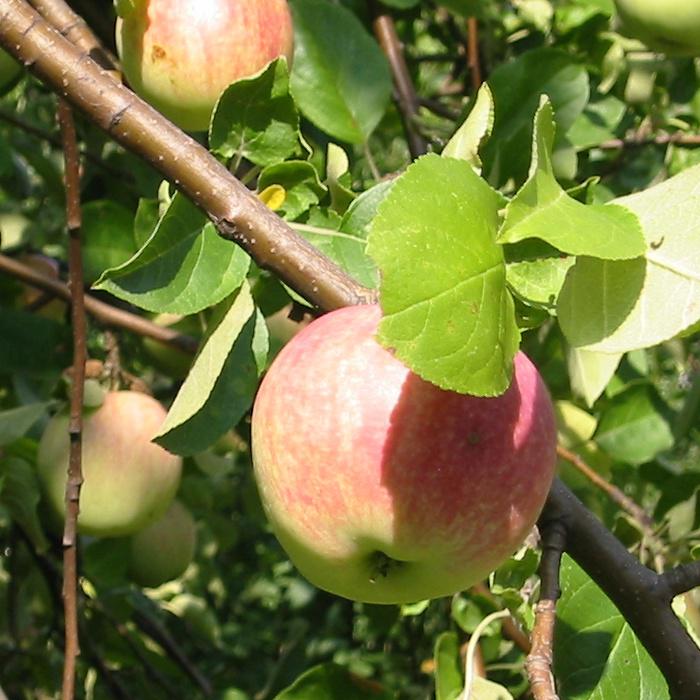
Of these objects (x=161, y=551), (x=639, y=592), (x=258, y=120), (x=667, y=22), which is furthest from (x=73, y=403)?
(x=667, y=22)

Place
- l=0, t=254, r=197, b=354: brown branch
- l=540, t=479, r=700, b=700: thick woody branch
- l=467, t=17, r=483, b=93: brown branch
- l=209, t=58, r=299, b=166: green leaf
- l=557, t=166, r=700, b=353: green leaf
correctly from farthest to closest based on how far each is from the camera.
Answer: l=467, t=17, r=483, b=93: brown branch, l=0, t=254, r=197, b=354: brown branch, l=209, t=58, r=299, b=166: green leaf, l=540, t=479, r=700, b=700: thick woody branch, l=557, t=166, r=700, b=353: green leaf

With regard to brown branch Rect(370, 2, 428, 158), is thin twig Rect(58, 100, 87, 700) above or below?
above

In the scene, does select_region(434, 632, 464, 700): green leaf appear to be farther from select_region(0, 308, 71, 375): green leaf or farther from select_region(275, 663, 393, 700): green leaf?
select_region(0, 308, 71, 375): green leaf

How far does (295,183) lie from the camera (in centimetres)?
97

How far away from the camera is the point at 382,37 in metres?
1.61

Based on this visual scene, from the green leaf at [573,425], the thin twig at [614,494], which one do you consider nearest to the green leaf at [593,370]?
the thin twig at [614,494]

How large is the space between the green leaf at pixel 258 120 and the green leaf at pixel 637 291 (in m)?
0.33

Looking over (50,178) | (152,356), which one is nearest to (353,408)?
(152,356)

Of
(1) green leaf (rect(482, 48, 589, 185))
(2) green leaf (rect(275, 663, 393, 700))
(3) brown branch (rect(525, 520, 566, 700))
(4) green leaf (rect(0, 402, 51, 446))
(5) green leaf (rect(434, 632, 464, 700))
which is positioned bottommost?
(5) green leaf (rect(434, 632, 464, 700))

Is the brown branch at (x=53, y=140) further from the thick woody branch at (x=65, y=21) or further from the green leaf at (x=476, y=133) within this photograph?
the green leaf at (x=476, y=133)

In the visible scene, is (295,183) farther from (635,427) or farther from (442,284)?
(635,427)

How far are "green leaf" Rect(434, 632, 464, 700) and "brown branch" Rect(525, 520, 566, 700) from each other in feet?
0.89

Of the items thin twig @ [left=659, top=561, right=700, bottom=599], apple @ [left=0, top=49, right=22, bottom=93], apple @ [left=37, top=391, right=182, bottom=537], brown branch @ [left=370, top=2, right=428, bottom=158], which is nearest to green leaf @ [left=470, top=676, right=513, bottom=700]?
thin twig @ [left=659, top=561, right=700, bottom=599]

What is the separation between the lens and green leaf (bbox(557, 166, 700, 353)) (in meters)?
0.72
